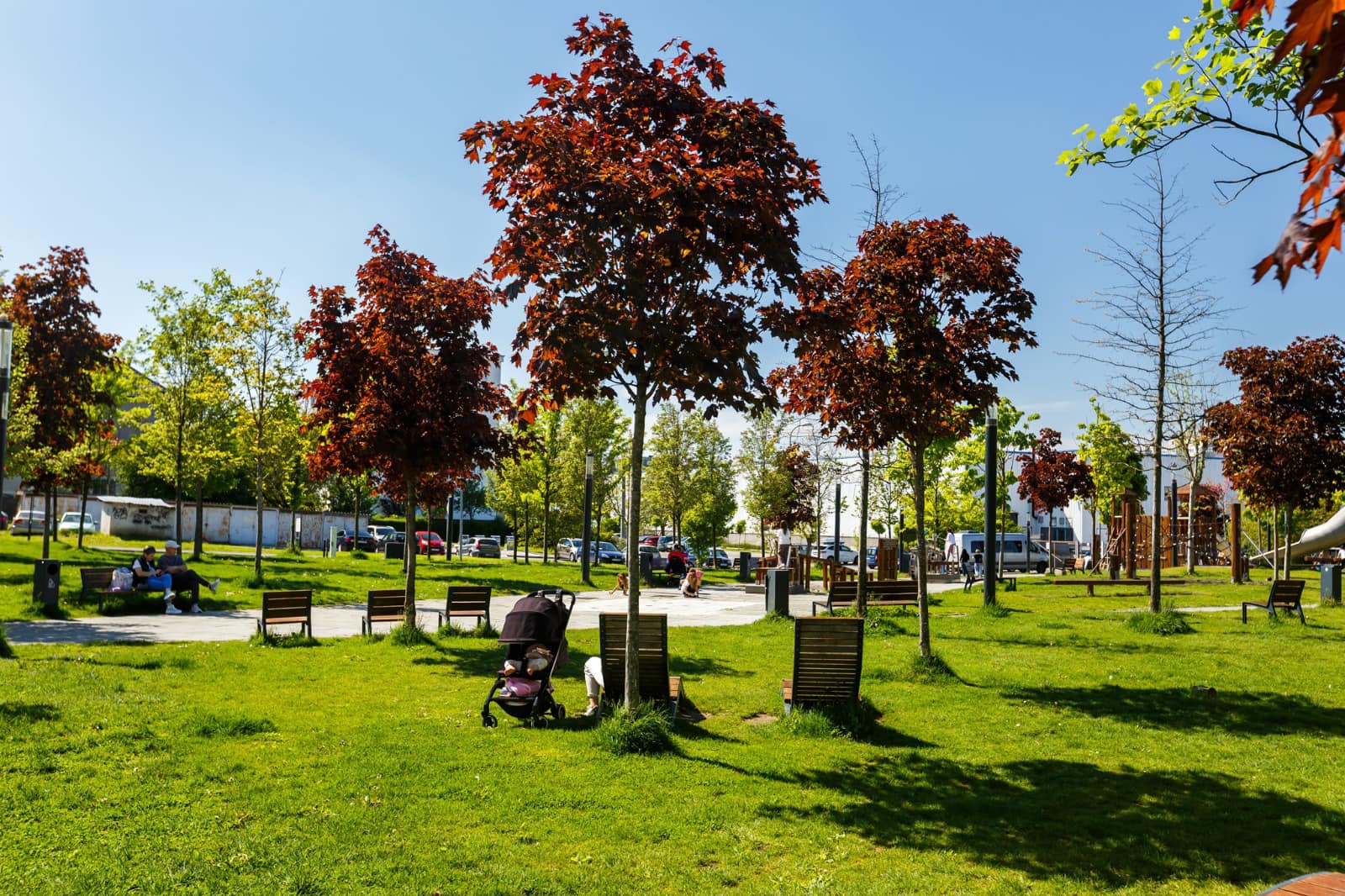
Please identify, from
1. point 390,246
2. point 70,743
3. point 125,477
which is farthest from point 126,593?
point 125,477

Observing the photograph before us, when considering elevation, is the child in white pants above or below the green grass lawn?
above

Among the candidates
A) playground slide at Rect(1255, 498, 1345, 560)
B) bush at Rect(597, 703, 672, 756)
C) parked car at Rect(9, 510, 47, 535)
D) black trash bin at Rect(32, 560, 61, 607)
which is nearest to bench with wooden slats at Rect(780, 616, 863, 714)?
bush at Rect(597, 703, 672, 756)

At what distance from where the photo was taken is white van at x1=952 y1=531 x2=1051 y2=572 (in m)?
48.6

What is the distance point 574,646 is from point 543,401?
236 inches

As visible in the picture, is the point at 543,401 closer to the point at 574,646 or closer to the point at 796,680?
the point at 796,680

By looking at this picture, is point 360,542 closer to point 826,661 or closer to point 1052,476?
point 1052,476

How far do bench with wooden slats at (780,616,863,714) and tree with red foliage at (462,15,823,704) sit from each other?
152 centimetres

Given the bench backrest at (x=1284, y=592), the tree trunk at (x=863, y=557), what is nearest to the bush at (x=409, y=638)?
the tree trunk at (x=863, y=557)

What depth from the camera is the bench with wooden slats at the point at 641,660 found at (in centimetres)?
916

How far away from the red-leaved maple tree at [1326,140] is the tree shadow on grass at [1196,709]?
8597 mm

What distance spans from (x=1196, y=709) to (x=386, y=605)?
1110cm

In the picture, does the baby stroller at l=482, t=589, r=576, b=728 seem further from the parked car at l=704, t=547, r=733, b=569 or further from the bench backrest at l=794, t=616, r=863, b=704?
the parked car at l=704, t=547, r=733, b=569

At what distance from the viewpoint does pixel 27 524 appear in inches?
1781

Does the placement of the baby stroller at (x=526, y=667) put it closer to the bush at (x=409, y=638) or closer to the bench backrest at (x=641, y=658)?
the bench backrest at (x=641, y=658)
